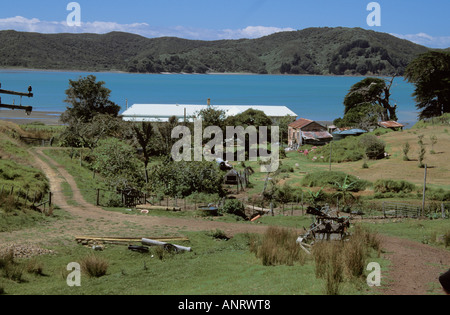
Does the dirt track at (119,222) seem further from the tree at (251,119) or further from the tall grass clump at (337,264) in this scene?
the tree at (251,119)

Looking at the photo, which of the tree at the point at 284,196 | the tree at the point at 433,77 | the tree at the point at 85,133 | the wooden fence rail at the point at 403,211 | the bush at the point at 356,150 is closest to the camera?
the wooden fence rail at the point at 403,211

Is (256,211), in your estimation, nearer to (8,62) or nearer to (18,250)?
(18,250)

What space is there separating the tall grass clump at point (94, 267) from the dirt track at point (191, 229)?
3849mm

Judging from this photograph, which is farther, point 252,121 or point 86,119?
point 252,121

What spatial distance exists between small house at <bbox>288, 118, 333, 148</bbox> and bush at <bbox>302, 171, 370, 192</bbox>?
21.0 m

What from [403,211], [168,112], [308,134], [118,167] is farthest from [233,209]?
[168,112]

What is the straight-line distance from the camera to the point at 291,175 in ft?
115

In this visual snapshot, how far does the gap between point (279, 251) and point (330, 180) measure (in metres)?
18.8

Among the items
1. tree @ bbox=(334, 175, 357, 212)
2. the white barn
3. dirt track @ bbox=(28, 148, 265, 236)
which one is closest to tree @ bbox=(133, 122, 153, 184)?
dirt track @ bbox=(28, 148, 265, 236)

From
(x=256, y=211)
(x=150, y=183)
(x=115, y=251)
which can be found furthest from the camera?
(x=150, y=183)

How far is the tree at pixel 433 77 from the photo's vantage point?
6273 cm

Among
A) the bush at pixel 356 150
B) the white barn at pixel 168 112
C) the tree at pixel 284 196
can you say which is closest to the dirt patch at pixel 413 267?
the tree at pixel 284 196
